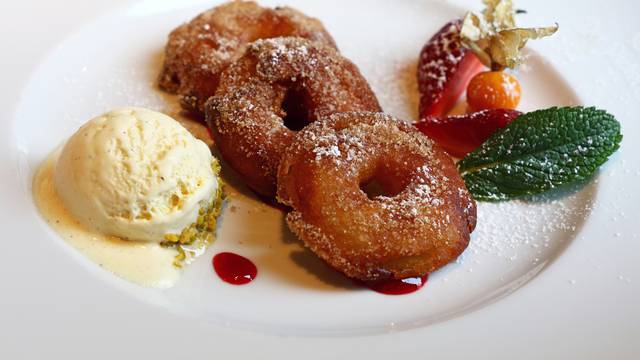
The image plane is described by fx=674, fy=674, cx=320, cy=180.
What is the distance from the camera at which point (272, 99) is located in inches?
80.6

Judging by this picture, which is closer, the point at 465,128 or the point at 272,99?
the point at 272,99

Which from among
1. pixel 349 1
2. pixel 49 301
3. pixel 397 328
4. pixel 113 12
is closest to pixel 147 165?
pixel 49 301

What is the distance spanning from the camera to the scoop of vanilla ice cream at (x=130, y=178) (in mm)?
1735

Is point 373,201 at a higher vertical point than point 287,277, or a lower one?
higher

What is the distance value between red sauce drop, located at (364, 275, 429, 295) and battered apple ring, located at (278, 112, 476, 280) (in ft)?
0.13

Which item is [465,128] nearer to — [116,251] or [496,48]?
[496,48]

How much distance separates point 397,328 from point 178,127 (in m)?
0.81

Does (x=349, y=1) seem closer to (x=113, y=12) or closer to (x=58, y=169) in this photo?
(x=113, y=12)

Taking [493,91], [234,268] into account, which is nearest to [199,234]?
[234,268]

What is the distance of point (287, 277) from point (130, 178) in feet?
1.58

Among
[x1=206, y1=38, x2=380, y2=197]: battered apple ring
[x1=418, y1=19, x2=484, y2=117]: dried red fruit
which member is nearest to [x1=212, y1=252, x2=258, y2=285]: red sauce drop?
[x1=206, y1=38, x2=380, y2=197]: battered apple ring

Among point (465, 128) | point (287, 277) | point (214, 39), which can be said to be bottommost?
point (287, 277)

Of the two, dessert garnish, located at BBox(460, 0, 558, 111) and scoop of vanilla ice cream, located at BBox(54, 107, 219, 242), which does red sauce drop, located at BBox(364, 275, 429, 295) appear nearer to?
scoop of vanilla ice cream, located at BBox(54, 107, 219, 242)

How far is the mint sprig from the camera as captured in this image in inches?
80.2
